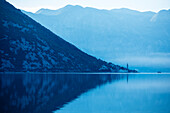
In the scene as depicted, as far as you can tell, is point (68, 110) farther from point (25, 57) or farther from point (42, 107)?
point (25, 57)

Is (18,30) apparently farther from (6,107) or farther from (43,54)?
(6,107)

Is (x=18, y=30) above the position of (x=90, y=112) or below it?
above

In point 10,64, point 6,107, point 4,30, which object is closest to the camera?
point 6,107

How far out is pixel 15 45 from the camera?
175375 millimetres

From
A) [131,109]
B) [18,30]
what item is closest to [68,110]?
[131,109]

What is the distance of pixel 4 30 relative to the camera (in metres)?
185

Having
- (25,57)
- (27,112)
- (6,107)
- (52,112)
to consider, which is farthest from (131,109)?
(25,57)

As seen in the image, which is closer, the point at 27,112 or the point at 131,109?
the point at 27,112

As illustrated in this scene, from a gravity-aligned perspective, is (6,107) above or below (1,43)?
below

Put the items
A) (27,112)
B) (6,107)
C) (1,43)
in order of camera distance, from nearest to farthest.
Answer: (27,112)
(6,107)
(1,43)

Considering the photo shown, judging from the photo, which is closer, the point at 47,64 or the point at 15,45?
the point at 15,45

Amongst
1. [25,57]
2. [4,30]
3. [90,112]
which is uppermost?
[4,30]

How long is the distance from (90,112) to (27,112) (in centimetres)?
655

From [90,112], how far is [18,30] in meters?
178
